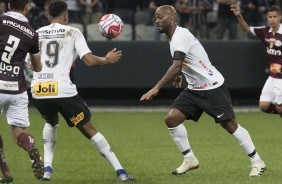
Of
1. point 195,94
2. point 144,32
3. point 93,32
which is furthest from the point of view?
point 144,32

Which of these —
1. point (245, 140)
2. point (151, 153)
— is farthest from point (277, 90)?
point (245, 140)

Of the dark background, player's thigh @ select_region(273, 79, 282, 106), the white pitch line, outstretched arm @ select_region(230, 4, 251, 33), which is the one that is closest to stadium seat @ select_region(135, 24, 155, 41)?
the dark background

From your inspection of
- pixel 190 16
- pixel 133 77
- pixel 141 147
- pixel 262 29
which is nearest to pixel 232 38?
pixel 190 16

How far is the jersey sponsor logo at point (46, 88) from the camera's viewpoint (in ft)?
33.6

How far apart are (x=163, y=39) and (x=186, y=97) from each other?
36.1 ft

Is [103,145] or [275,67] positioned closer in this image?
[103,145]

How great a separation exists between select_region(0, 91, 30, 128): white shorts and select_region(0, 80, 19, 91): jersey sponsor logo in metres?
0.08

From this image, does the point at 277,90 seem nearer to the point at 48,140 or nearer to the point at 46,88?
the point at 48,140

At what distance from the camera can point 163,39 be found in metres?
22.0

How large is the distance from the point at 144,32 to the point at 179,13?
3.93ft

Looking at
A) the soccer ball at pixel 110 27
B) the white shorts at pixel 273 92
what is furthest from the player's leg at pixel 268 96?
the soccer ball at pixel 110 27

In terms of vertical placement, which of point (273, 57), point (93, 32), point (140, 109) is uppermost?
point (273, 57)

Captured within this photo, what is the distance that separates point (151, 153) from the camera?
13.4 meters

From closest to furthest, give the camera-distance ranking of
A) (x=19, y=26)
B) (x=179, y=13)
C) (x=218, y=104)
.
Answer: (x=19, y=26), (x=218, y=104), (x=179, y=13)
